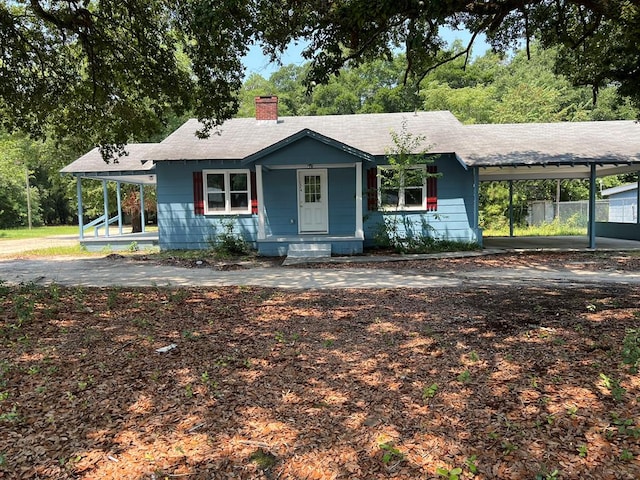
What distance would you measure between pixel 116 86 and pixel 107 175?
6.72m

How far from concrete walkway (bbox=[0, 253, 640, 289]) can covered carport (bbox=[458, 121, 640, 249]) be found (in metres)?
4.31

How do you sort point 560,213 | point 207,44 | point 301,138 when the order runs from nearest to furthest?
point 207,44 → point 301,138 → point 560,213

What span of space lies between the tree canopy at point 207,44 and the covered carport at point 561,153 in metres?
3.44

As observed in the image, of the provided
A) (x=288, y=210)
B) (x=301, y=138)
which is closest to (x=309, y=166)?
(x=301, y=138)

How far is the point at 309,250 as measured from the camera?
41.9 ft

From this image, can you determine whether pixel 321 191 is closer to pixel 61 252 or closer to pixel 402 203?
pixel 402 203

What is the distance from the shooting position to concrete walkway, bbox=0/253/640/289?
8.34 m

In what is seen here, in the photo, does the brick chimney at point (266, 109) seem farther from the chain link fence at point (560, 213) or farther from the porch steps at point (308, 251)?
the chain link fence at point (560, 213)

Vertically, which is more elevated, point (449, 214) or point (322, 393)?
point (449, 214)

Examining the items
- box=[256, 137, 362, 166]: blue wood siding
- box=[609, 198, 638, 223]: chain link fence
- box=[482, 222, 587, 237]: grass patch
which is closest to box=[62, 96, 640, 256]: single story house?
box=[256, 137, 362, 166]: blue wood siding

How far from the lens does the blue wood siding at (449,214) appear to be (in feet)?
45.7

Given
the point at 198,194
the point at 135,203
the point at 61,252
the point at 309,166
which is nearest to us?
the point at 309,166

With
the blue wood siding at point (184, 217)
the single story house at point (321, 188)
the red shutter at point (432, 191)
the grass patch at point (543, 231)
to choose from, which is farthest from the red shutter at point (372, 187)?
the grass patch at point (543, 231)

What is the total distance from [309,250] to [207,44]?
650 centimetres
